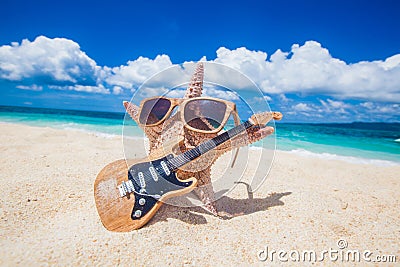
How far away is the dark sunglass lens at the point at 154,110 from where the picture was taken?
8.48 feet

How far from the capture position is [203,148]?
85.6 inches

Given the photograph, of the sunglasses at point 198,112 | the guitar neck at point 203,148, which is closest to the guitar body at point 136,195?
the guitar neck at point 203,148

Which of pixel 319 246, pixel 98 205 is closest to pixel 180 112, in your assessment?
pixel 98 205

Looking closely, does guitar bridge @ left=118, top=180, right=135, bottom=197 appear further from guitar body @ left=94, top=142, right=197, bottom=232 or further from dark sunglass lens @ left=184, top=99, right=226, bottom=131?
dark sunglass lens @ left=184, top=99, right=226, bottom=131

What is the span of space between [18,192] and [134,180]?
1.49 meters

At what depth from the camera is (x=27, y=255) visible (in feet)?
5.00

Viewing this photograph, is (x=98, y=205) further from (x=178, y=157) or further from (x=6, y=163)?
(x=6, y=163)

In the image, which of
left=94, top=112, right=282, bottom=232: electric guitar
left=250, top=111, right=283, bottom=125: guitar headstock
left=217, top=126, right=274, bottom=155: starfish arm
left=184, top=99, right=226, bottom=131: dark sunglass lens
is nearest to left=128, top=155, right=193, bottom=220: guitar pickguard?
left=94, top=112, right=282, bottom=232: electric guitar

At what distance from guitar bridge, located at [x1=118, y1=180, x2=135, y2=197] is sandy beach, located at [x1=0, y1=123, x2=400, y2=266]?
1.13ft

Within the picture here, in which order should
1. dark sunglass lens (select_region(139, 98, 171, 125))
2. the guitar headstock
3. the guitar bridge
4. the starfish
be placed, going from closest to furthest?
the guitar bridge, the starfish, the guitar headstock, dark sunglass lens (select_region(139, 98, 171, 125))

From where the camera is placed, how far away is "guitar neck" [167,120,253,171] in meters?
2.13

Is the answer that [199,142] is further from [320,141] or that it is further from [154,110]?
[320,141]

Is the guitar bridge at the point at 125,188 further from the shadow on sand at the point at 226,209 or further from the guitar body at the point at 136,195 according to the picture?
the shadow on sand at the point at 226,209

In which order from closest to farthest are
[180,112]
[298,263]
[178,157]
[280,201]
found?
1. [298,263]
2. [178,157]
3. [180,112]
4. [280,201]
